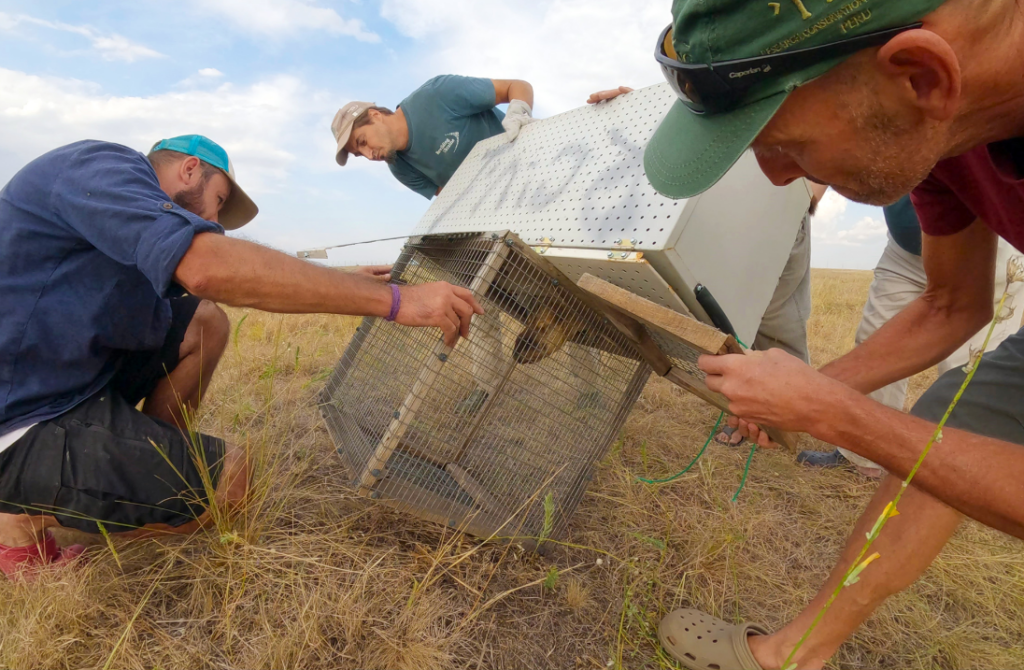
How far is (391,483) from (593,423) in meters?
0.76

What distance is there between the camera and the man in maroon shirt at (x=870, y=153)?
933 mm

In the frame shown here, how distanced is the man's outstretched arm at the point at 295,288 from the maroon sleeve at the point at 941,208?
4.23ft

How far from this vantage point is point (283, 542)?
178 cm

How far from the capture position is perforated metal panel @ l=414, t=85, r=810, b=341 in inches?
53.7

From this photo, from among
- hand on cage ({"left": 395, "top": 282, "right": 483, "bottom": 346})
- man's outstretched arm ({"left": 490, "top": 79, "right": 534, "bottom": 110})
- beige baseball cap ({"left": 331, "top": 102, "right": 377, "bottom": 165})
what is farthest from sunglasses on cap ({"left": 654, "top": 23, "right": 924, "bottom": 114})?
beige baseball cap ({"left": 331, "top": 102, "right": 377, "bottom": 165})

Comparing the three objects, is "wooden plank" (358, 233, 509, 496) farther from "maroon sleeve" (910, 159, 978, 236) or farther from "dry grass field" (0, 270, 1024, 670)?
"maroon sleeve" (910, 159, 978, 236)

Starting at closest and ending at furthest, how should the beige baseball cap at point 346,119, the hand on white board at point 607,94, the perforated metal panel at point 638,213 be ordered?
1. the perforated metal panel at point 638,213
2. the hand on white board at point 607,94
3. the beige baseball cap at point 346,119

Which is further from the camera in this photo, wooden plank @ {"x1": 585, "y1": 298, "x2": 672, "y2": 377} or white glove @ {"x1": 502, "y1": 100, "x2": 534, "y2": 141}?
white glove @ {"x1": 502, "y1": 100, "x2": 534, "y2": 141}

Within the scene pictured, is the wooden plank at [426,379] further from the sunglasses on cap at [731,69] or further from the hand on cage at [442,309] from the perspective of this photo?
the sunglasses on cap at [731,69]

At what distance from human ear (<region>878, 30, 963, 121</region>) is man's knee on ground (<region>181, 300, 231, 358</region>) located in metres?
2.40

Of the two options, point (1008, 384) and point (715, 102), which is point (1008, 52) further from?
point (1008, 384)

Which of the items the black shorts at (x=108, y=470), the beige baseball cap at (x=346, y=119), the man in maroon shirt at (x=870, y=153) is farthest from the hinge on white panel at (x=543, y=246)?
the beige baseball cap at (x=346, y=119)

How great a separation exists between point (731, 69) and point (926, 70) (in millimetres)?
319

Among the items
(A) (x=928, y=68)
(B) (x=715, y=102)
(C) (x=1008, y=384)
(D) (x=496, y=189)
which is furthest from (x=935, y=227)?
(D) (x=496, y=189)
